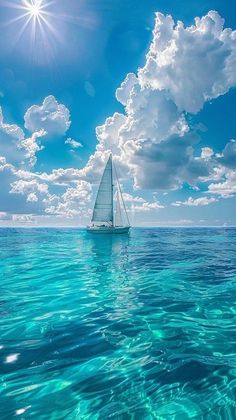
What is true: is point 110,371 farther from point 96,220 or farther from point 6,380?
point 96,220

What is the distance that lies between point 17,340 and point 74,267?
524 inches

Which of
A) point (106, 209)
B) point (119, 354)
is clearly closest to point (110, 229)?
point (106, 209)

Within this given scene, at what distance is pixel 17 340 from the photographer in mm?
6996

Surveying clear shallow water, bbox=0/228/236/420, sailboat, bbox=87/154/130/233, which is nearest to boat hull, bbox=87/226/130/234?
sailboat, bbox=87/154/130/233

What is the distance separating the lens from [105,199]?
64438 millimetres

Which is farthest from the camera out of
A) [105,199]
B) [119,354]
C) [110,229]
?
[105,199]

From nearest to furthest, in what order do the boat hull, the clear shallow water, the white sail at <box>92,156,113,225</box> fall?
the clear shallow water → the boat hull → the white sail at <box>92,156,113,225</box>

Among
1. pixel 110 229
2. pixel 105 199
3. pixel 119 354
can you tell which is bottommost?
pixel 119 354

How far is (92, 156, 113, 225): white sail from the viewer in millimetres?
63531

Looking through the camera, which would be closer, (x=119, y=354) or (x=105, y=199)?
(x=119, y=354)

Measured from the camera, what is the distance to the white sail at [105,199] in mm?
63531

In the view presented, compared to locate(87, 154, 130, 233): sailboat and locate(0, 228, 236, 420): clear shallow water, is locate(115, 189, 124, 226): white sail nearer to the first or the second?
locate(87, 154, 130, 233): sailboat

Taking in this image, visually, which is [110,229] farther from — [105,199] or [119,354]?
[119,354]

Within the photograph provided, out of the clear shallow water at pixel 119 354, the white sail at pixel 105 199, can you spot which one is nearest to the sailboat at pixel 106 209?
the white sail at pixel 105 199
